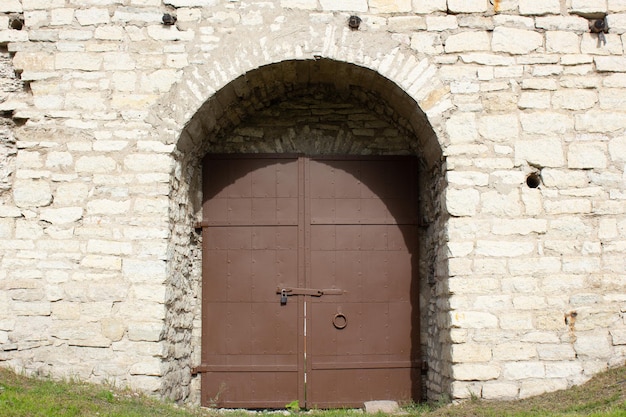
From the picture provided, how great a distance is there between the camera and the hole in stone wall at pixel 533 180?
16.9ft

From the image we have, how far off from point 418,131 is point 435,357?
204 centimetres

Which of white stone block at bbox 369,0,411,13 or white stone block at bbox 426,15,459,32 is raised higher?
white stone block at bbox 369,0,411,13

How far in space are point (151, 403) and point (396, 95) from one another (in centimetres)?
322

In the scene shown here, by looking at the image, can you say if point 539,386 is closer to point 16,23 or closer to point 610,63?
point 610,63

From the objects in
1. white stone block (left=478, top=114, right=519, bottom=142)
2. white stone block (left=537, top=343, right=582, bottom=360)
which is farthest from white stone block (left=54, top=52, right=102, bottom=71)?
white stone block (left=537, top=343, right=582, bottom=360)

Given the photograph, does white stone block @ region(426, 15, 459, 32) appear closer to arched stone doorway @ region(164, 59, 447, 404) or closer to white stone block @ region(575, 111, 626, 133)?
arched stone doorway @ region(164, 59, 447, 404)

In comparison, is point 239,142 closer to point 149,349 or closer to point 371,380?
point 149,349

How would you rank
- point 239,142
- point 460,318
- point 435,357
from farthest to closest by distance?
point 239,142 → point 435,357 → point 460,318

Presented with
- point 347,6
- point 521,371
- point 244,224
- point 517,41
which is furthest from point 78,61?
point 521,371

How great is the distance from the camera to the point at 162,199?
5125 mm

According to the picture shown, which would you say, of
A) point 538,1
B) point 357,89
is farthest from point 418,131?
point 538,1

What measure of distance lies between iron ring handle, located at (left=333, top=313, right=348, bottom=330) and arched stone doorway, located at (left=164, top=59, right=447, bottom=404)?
73cm

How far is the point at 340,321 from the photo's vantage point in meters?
5.88

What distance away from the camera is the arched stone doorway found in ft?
17.7
